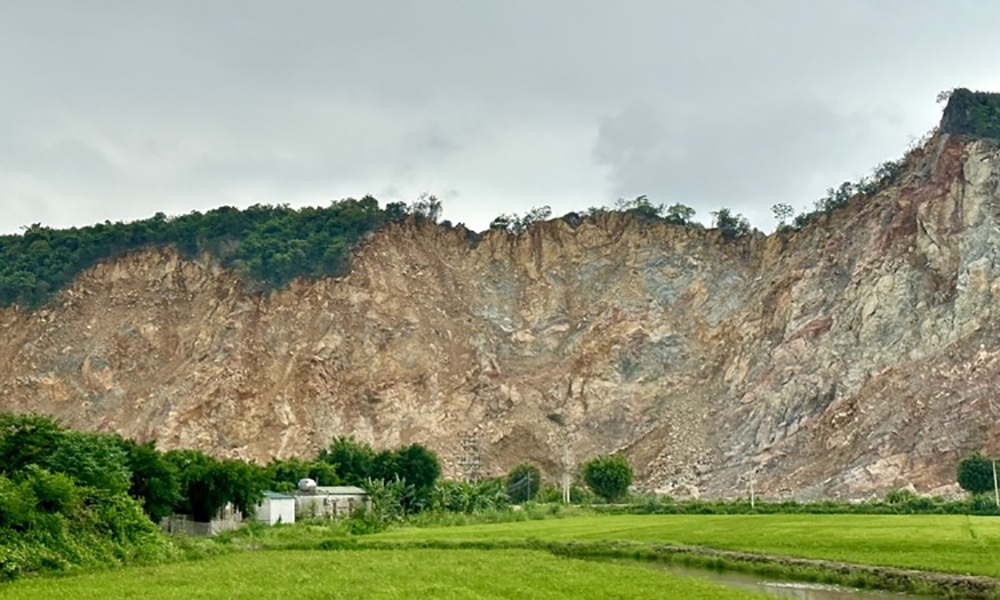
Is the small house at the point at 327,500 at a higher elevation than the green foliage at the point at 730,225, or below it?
below

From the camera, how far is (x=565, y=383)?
86.6 metres

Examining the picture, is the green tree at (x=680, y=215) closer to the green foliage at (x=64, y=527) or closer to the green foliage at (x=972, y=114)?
the green foliage at (x=972, y=114)

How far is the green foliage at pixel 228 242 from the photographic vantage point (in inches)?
3637

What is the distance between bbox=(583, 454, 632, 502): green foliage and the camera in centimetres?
7225

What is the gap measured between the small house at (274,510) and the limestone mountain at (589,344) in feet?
63.2

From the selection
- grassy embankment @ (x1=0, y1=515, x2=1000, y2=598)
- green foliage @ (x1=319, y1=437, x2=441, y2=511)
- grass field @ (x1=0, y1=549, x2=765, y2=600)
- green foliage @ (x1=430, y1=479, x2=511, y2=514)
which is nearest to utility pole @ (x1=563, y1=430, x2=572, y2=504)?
green foliage @ (x1=430, y1=479, x2=511, y2=514)

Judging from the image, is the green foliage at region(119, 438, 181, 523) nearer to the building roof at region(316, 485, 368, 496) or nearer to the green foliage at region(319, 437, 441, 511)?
the building roof at region(316, 485, 368, 496)

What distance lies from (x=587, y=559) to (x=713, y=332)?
53.7 metres

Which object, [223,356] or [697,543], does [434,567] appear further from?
[223,356]

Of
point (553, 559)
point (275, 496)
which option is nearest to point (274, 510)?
point (275, 496)

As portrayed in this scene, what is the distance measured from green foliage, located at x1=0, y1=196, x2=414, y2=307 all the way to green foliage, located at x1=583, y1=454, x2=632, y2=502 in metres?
32.4

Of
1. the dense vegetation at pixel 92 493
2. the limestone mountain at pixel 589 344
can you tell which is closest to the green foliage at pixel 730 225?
the limestone mountain at pixel 589 344

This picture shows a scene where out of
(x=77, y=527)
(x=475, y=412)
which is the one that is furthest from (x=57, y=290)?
(x=77, y=527)

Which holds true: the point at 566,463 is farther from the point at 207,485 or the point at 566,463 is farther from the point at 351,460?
the point at 207,485
